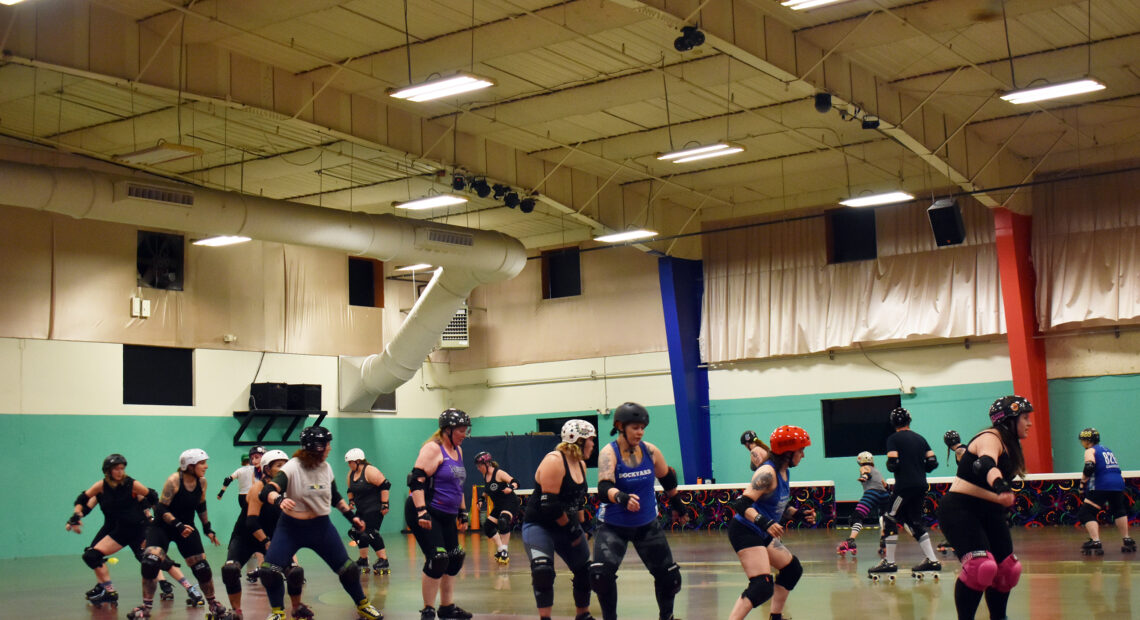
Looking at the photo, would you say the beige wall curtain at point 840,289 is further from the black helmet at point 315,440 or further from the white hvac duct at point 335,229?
the black helmet at point 315,440

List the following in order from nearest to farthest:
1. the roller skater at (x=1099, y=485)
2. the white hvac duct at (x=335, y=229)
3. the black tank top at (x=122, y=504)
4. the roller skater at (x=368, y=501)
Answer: the black tank top at (x=122, y=504) → the roller skater at (x=1099, y=485) → the roller skater at (x=368, y=501) → the white hvac duct at (x=335, y=229)

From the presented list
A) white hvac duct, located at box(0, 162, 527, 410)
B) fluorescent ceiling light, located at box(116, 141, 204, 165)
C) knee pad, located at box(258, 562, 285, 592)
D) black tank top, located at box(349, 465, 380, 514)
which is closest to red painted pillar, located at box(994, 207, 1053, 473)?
white hvac duct, located at box(0, 162, 527, 410)

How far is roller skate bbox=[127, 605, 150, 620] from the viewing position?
32.9ft

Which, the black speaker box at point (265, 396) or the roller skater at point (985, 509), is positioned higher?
the black speaker box at point (265, 396)

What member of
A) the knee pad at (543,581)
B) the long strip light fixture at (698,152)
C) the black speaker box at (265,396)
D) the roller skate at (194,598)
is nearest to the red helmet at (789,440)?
the knee pad at (543,581)

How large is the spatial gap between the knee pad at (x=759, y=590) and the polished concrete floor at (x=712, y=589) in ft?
5.60

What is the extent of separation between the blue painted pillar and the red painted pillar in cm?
640

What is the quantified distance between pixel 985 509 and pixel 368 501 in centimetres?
915

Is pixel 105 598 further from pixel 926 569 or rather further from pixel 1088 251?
pixel 1088 251

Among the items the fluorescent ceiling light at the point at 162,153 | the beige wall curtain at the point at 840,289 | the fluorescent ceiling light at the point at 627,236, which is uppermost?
the fluorescent ceiling light at the point at 162,153

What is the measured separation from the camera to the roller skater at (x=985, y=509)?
Answer: 6.95 m

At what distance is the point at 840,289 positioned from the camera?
77.3 feet

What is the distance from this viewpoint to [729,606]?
9.89 meters

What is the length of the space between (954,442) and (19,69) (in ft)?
41.9
